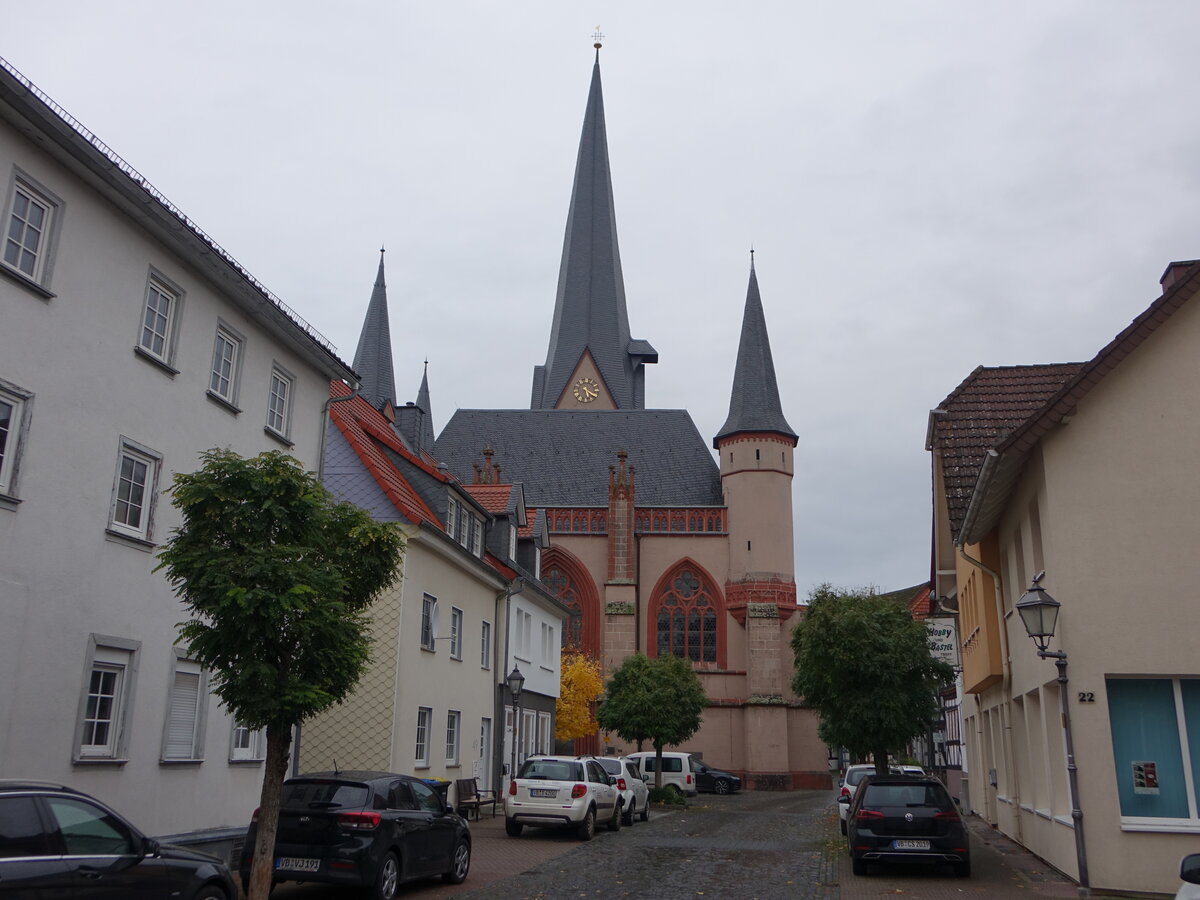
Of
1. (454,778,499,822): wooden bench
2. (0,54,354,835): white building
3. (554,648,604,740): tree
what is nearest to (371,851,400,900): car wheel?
(0,54,354,835): white building

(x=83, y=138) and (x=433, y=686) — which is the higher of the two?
(x=83, y=138)

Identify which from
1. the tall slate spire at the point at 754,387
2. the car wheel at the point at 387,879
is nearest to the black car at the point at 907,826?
the car wheel at the point at 387,879

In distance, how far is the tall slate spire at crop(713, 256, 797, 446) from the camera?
2116 inches

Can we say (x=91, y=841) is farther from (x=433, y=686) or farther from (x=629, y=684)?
(x=629, y=684)

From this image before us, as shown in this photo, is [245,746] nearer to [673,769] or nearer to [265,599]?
[265,599]

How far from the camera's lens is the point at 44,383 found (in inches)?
444

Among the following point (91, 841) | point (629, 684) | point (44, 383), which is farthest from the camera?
point (629, 684)

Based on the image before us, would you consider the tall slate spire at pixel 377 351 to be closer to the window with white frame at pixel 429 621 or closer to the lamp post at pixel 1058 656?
the window with white frame at pixel 429 621

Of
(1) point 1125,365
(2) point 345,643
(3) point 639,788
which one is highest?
(1) point 1125,365

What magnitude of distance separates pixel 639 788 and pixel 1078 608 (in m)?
14.3

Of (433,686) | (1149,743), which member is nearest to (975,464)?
(1149,743)

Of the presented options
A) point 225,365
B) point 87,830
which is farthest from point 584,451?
point 87,830

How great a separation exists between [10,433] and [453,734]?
13836mm

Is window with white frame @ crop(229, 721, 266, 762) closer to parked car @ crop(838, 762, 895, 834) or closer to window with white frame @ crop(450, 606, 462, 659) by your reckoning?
window with white frame @ crop(450, 606, 462, 659)
